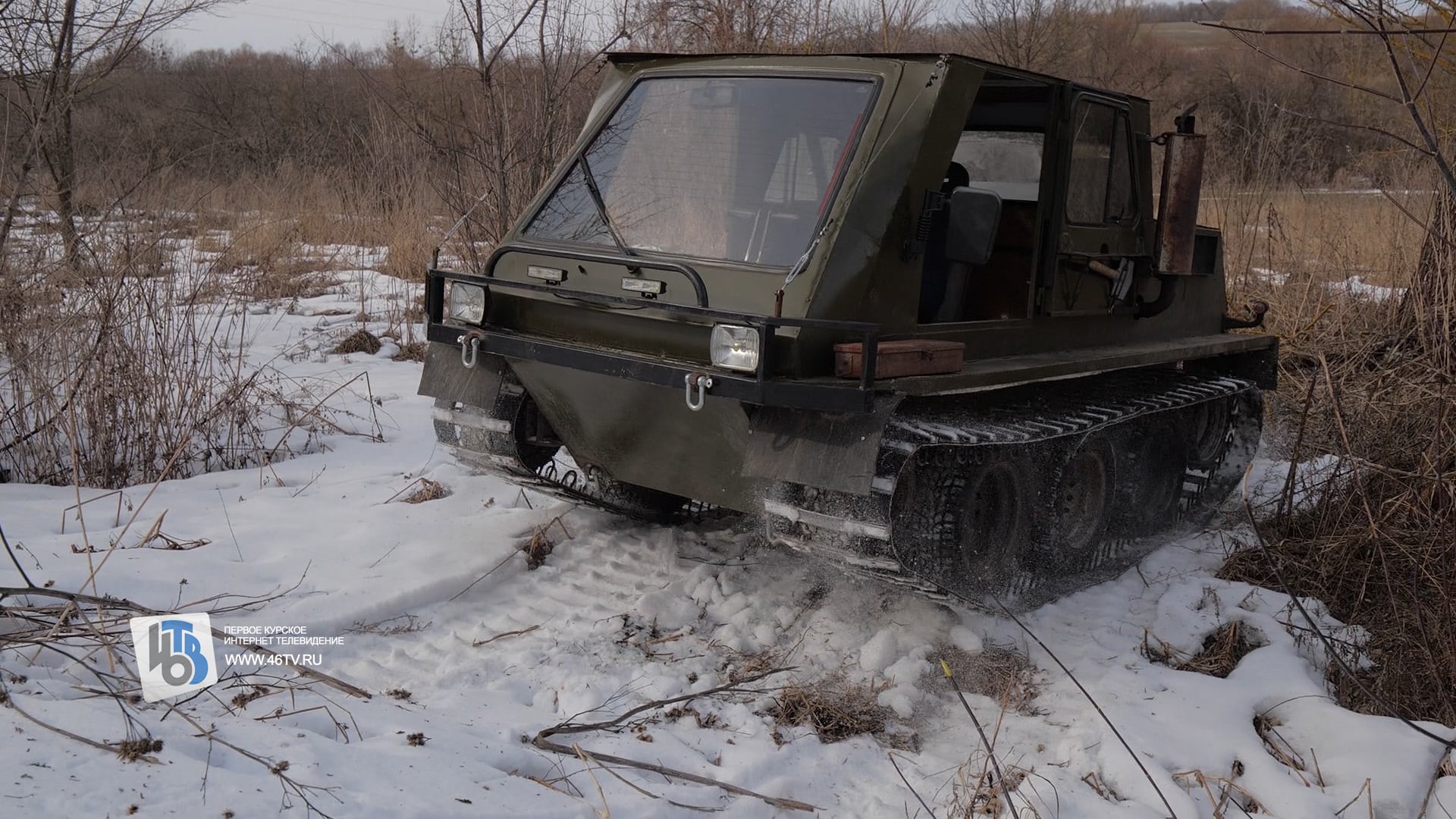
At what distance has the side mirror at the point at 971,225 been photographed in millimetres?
4070

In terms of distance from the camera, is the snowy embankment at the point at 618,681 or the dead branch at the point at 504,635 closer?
the snowy embankment at the point at 618,681

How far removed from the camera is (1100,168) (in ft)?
16.7

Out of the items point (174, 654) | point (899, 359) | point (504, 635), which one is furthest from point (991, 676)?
point (174, 654)

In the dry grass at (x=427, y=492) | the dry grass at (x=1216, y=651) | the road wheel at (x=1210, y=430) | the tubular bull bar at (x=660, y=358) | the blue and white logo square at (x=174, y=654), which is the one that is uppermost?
the tubular bull bar at (x=660, y=358)

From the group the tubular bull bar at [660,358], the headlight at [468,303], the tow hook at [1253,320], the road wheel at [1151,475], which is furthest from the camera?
the tow hook at [1253,320]

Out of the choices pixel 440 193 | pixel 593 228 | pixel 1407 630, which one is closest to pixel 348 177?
pixel 440 193

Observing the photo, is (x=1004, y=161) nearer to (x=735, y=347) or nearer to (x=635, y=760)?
(x=735, y=347)

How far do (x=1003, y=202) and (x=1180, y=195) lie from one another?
2.43 feet

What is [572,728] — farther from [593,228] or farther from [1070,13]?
[1070,13]

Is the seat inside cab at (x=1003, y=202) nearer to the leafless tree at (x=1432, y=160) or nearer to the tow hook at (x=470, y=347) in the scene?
the leafless tree at (x=1432, y=160)

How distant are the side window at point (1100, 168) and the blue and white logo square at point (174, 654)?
11.3ft

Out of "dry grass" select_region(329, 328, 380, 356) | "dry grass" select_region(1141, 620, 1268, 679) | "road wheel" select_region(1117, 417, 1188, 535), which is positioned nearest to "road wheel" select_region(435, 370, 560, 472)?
"dry grass" select_region(1141, 620, 1268, 679)

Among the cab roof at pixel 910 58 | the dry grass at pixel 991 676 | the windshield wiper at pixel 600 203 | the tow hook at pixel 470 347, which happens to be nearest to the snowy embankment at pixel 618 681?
the dry grass at pixel 991 676

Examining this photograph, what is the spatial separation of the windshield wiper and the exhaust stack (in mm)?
2280
